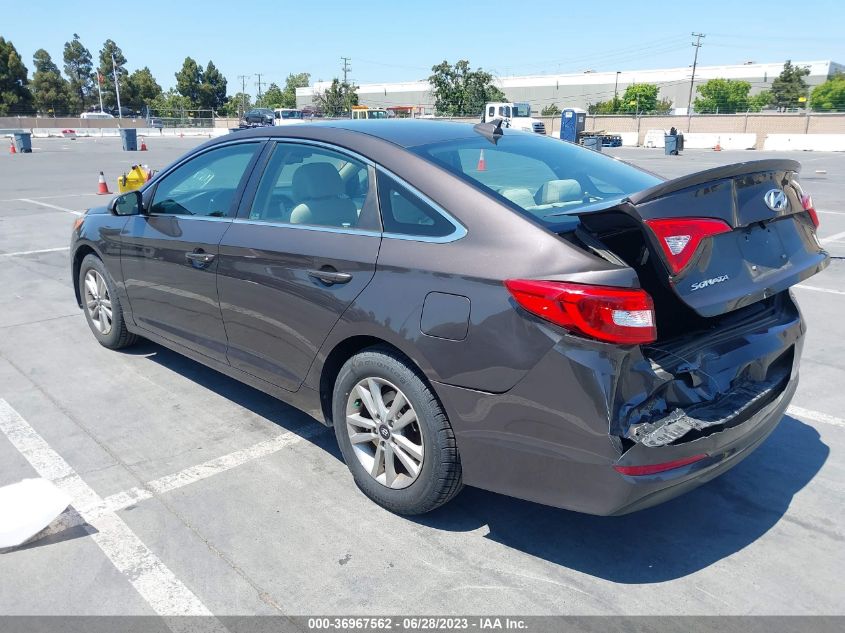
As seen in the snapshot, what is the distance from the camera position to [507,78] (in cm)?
13325

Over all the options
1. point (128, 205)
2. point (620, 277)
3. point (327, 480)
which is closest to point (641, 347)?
point (620, 277)

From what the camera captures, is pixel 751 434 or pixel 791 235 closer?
pixel 751 434

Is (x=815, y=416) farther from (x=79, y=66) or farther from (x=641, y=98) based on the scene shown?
(x=79, y=66)

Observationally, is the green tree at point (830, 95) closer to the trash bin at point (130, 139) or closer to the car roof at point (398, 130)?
→ the trash bin at point (130, 139)

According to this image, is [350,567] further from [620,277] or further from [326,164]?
[326,164]

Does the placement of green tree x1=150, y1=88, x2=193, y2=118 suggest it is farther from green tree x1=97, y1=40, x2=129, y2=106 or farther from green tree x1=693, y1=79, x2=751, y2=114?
green tree x1=693, y1=79, x2=751, y2=114

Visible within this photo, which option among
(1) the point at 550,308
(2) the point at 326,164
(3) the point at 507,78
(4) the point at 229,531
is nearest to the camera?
(1) the point at 550,308

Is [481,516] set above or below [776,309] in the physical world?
below

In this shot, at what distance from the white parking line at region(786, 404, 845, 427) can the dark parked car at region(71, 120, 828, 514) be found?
1.20 m

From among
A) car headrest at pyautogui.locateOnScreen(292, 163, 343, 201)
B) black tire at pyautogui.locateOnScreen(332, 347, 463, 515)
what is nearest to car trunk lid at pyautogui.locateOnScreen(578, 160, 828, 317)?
black tire at pyautogui.locateOnScreen(332, 347, 463, 515)

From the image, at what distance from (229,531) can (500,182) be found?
1.98 meters

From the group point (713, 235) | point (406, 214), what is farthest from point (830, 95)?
point (406, 214)

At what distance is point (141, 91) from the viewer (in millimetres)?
96375

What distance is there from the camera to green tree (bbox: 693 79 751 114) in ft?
349
